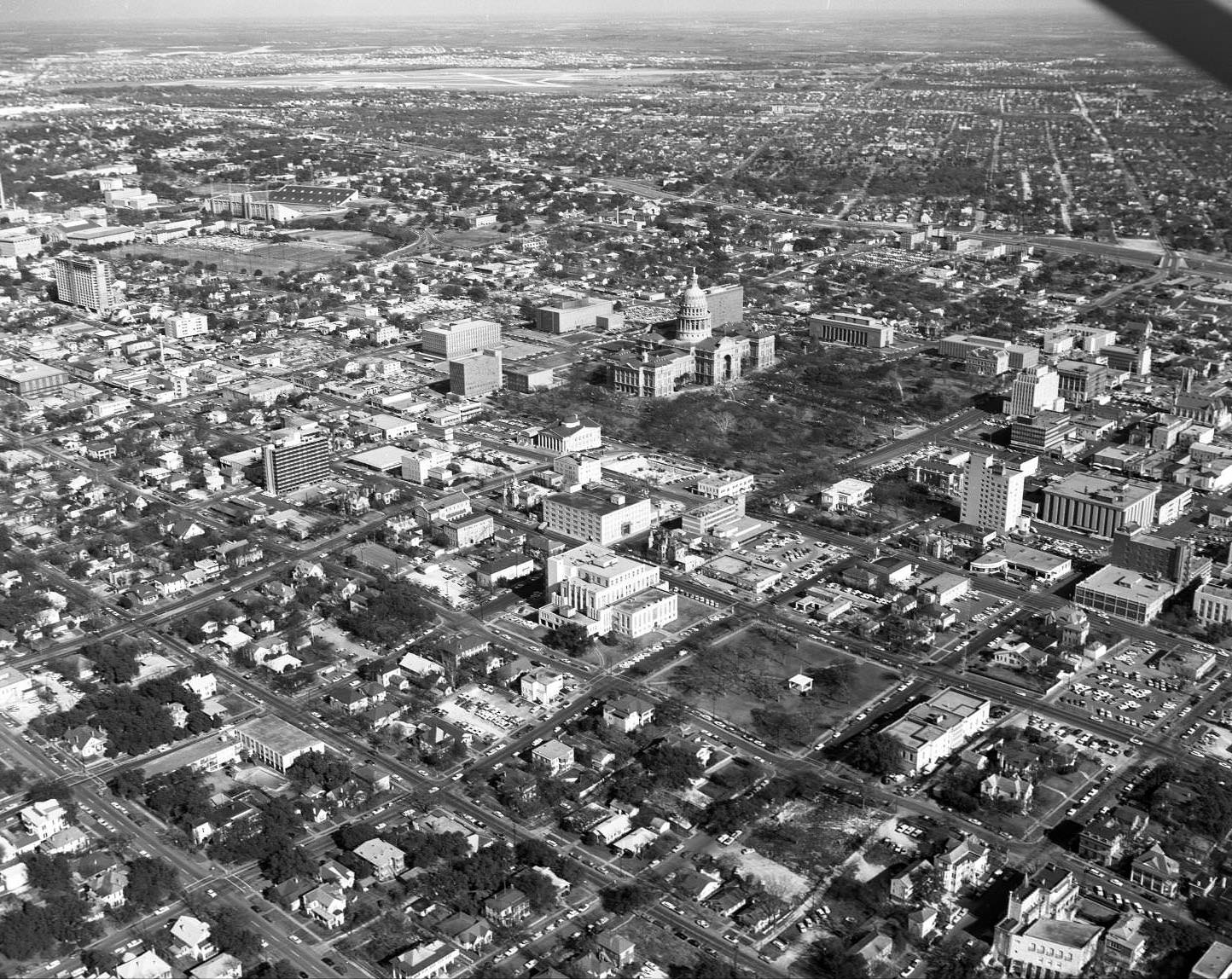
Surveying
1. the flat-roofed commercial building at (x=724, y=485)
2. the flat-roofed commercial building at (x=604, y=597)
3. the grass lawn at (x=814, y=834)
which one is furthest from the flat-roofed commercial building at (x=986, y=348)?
the grass lawn at (x=814, y=834)

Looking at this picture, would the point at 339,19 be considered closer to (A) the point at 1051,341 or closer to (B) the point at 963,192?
(B) the point at 963,192

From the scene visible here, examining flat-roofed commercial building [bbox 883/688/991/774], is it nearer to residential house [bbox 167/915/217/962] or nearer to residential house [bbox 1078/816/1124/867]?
residential house [bbox 1078/816/1124/867]

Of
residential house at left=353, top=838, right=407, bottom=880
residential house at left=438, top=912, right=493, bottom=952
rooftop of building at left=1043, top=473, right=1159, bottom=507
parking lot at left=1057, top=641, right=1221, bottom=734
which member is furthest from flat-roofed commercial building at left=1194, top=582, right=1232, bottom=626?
residential house at left=353, top=838, right=407, bottom=880

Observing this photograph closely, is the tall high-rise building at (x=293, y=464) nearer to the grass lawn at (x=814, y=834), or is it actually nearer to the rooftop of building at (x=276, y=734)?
the rooftop of building at (x=276, y=734)

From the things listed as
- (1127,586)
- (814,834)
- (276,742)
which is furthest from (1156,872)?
(276,742)

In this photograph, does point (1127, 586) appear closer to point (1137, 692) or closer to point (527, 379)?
point (1137, 692)

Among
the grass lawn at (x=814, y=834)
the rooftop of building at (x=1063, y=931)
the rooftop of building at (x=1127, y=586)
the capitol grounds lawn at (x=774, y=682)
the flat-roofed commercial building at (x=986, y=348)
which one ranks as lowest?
the grass lawn at (x=814, y=834)
